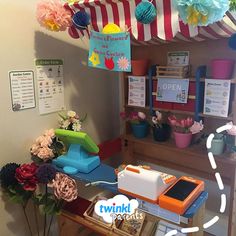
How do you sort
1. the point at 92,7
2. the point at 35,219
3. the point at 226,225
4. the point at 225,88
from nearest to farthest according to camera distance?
the point at 92,7, the point at 225,88, the point at 35,219, the point at 226,225

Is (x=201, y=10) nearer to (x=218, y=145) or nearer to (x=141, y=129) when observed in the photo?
(x=218, y=145)

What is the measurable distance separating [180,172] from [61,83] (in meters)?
1.06

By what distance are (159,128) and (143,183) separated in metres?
0.77

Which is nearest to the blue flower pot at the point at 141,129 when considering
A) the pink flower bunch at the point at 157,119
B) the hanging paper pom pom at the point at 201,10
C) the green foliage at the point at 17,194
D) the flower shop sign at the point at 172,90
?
the pink flower bunch at the point at 157,119

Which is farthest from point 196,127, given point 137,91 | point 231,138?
point 137,91

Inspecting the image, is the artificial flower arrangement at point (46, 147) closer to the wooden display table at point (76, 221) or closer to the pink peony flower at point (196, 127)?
the wooden display table at point (76, 221)

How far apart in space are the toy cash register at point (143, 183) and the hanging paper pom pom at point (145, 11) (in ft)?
2.19

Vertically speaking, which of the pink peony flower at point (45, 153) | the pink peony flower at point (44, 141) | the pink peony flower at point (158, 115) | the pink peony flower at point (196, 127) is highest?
the pink peony flower at point (158, 115)

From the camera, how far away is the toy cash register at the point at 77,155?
4.70 feet

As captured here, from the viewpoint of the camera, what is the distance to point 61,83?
1.67m

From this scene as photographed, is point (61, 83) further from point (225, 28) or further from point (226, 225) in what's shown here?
point (226, 225)

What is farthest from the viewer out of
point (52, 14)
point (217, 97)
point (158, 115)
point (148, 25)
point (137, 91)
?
point (137, 91)

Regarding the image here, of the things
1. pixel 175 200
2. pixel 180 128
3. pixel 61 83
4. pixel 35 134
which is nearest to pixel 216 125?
pixel 180 128

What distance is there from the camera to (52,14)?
1309 mm
